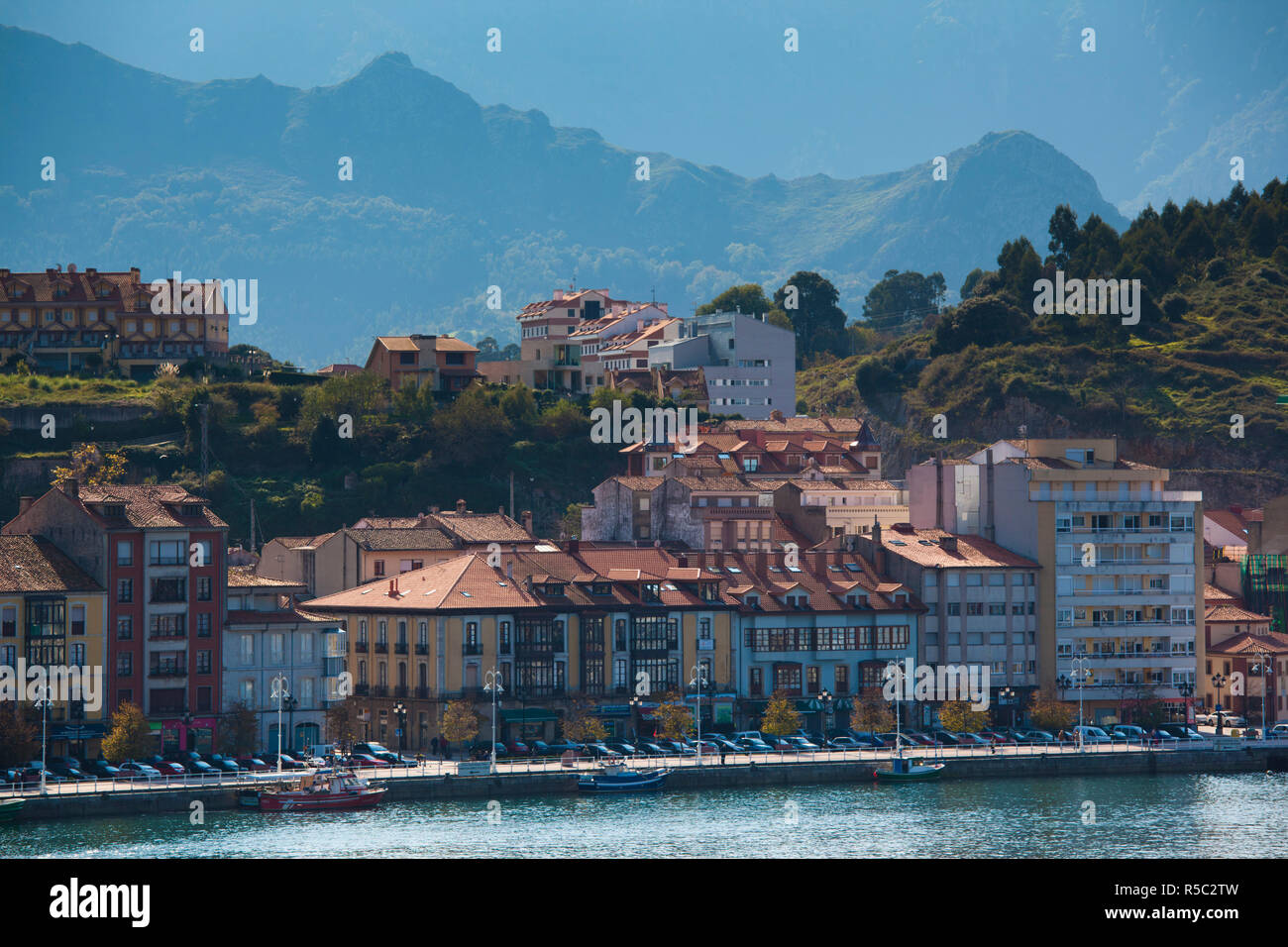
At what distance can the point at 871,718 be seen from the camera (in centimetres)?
11644

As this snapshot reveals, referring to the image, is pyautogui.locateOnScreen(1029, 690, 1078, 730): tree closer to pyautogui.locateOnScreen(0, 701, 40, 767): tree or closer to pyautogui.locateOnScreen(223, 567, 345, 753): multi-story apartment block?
pyautogui.locateOnScreen(223, 567, 345, 753): multi-story apartment block

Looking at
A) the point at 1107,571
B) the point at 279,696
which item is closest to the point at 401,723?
the point at 279,696

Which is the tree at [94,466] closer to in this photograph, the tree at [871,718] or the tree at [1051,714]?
the tree at [871,718]

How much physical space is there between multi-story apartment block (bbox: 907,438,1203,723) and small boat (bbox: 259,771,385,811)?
48572 mm

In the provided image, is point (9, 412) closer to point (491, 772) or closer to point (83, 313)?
point (83, 313)

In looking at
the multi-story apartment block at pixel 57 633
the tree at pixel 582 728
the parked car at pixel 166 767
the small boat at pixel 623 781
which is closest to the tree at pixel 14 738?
the multi-story apartment block at pixel 57 633

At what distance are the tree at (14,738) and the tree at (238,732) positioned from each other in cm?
1047

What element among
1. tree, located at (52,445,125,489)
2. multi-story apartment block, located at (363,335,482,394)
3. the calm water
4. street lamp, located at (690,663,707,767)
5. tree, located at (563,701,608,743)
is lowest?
the calm water

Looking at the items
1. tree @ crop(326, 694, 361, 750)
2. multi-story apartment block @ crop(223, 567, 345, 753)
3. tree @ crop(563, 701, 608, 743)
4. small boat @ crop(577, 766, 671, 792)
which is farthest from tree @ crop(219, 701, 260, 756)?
tree @ crop(563, 701, 608, 743)

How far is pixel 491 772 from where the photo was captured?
97.2 m

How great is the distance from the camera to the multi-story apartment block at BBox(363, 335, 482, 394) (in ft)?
603

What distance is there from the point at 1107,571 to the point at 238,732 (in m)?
55.8

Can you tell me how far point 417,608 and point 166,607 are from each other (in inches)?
548
